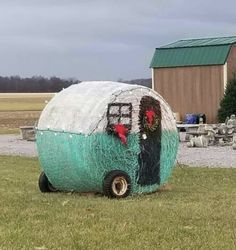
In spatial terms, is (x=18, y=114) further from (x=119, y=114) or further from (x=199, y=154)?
(x=119, y=114)

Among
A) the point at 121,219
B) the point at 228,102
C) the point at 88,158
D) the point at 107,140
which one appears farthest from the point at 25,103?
the point at 121,219

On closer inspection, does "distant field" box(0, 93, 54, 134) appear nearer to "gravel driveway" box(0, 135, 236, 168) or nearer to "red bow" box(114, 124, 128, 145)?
"gravel driveway" box(0, 135, 236, 168)

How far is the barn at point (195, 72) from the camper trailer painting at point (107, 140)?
2335 centimetres

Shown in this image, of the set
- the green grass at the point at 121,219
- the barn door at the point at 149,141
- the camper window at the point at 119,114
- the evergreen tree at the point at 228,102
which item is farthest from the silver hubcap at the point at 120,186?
the evergreen tree at the point at 228,102

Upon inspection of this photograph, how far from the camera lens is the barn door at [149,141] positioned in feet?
35.7

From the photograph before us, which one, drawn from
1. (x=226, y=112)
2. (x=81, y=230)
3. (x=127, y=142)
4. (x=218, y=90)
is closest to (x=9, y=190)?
(x=127, y=142)

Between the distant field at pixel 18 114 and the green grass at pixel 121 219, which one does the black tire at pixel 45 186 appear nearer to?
the green grass at pixel 121 219

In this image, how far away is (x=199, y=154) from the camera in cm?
2142

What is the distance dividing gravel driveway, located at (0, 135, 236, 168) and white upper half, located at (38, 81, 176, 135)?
6.49 metres

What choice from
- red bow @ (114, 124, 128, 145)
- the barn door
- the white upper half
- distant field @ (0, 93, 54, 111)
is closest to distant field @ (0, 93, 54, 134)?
distant field @ (0, 93, 54, 111)

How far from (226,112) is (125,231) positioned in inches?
998

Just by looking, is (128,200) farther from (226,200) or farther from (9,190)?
(9,190)

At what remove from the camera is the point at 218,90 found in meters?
34.4

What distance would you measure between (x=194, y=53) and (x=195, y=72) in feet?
3.53
